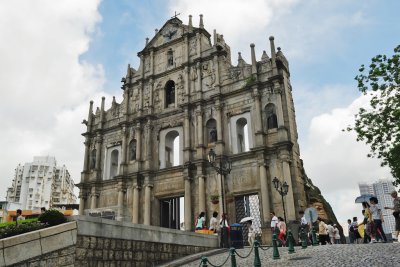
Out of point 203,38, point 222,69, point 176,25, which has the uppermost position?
point 176,25

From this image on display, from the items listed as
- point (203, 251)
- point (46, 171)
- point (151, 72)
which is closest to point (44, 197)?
point (46, 171)

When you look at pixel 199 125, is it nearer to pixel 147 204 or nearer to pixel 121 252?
pixel 147 204

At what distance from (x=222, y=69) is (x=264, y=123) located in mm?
5341

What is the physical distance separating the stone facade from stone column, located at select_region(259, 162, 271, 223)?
2.2 inches

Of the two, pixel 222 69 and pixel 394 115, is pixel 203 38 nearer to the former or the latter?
pixel 222 69

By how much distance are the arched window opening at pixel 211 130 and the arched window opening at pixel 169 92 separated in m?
4.19

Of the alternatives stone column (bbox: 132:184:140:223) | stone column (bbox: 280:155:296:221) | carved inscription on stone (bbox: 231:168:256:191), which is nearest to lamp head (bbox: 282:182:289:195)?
stone column (bbox: 280:155:296:221)

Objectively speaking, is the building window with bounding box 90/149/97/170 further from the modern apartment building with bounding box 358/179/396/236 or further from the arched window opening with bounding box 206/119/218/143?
the modern apartment building with bounding box 358/179/396/236

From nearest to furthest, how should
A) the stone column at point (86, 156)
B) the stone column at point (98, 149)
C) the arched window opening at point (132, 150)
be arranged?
the arched window opening at point (132, 150) → the stone column at point (98, 149) → the stone column at point (86, 156)

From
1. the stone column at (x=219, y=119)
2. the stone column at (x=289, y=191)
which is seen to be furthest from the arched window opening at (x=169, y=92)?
the stone column at (x=289, y=191)

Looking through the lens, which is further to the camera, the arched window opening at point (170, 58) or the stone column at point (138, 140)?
the arched window opening at point (170, 58)

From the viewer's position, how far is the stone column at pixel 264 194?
1983cm

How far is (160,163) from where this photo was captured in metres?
25.3

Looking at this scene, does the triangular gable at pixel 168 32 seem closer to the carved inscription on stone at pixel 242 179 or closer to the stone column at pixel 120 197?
the stone column at pixel 120 197
